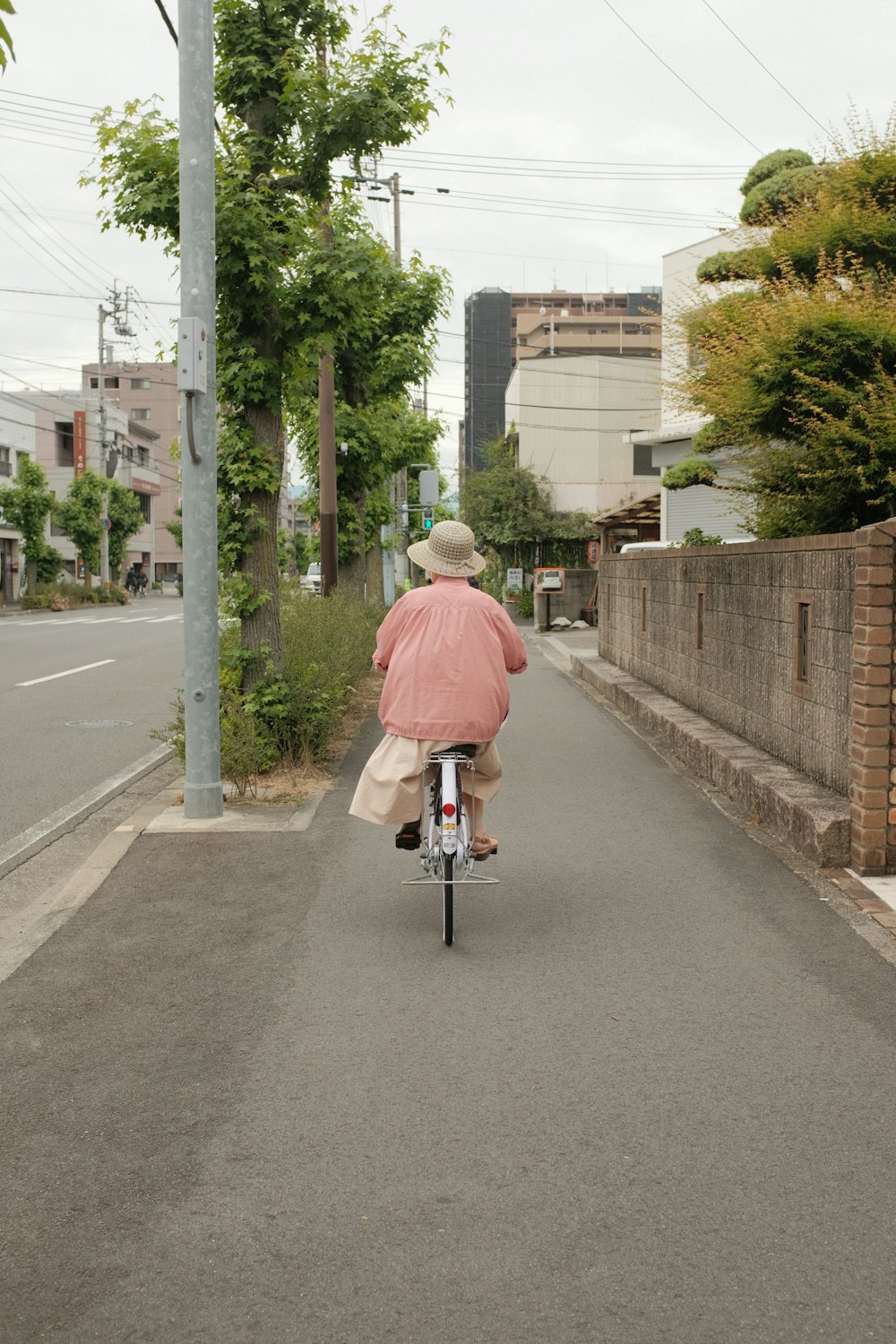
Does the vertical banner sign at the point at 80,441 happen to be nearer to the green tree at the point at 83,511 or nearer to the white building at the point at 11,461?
the green tree at the point at 83,511

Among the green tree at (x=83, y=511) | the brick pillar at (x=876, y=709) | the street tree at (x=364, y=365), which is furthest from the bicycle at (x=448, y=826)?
the green tree at (x=83, y=511)

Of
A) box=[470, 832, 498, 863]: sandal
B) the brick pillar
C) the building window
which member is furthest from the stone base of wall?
the building window

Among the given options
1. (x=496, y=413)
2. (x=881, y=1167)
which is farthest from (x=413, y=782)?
(x=496, y=413)

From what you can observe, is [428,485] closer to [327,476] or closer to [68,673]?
[327,476]

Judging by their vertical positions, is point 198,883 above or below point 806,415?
below

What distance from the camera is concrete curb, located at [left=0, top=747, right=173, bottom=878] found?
25.8ft

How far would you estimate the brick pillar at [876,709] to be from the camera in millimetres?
6875

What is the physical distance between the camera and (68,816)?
904 centimetres

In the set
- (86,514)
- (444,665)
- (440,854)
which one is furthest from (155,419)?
(440,854)

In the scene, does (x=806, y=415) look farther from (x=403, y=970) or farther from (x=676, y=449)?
(x=676, y=449)

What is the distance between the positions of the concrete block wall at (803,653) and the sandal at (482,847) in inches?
75.4

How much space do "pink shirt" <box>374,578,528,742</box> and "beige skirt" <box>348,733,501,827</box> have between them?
0.21ft

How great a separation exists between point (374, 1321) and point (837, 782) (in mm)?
5683

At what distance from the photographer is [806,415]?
10438 millimetres
